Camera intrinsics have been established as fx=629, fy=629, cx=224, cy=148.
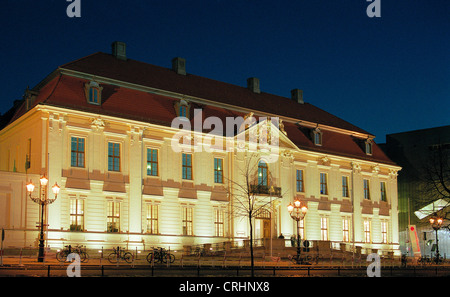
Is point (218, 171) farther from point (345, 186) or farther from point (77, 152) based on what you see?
A: point (345, 186)

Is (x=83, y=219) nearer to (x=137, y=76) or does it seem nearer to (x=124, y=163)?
(x=124, y=163)

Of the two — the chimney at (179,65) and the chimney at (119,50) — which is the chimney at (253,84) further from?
the chimney at (119,50)

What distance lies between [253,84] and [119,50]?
1498 cm

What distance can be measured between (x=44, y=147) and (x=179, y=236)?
12194 mm

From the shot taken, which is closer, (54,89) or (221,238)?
(54,89)

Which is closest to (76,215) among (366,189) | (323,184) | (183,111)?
(183,111)

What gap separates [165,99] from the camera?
1928 inches

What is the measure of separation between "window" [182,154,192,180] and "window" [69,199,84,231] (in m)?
9.14

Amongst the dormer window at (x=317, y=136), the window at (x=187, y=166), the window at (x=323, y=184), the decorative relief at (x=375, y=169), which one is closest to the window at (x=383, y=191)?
the decorative relief at (x=375, y=169)

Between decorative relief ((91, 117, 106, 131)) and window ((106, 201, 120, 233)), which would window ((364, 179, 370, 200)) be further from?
decorative relief ((91, 117, 106, 131))

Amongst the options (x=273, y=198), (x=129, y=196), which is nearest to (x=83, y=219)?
(x=129, y=196)

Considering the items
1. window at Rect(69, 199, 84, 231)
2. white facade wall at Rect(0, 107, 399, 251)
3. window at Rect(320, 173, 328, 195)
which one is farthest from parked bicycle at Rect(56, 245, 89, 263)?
window at Rect(320, 173, 328, 195)

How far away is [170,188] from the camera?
155 ft

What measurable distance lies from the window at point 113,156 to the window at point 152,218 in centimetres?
385
